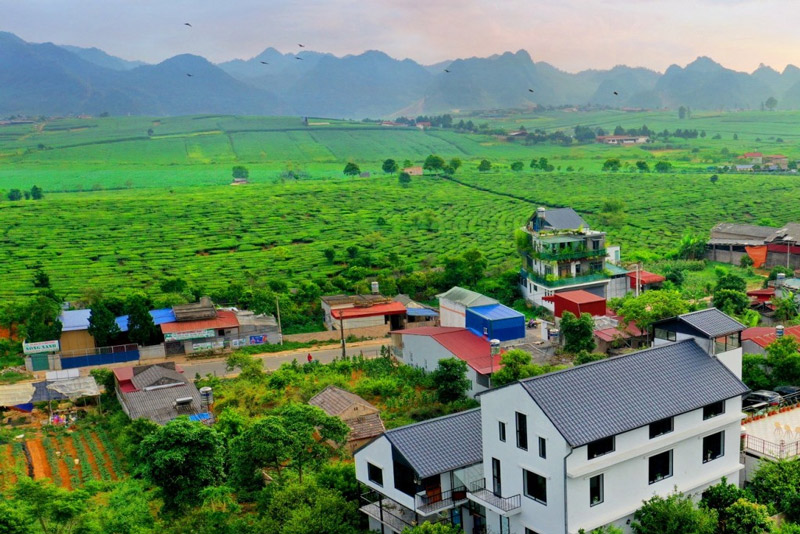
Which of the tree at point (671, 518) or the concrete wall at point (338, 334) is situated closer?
the tree at point (671, 518)

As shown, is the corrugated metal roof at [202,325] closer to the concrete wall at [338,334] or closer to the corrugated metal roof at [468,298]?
the concrete wall at [338,334]

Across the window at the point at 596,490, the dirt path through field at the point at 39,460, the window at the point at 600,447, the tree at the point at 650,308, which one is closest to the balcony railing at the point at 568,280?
the tree at the point at 650,308

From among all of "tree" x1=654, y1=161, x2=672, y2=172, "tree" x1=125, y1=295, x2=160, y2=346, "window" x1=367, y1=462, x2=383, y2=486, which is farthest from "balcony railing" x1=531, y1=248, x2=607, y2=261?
"tree" x1=654, y1=161, x2=672, y2=172

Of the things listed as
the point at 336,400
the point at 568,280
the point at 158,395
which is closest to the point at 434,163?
the point at 568,280

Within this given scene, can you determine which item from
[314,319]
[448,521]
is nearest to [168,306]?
[314,319]

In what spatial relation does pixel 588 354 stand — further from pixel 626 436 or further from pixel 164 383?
pixel 164 383

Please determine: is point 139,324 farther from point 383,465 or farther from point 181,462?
point 383,465
